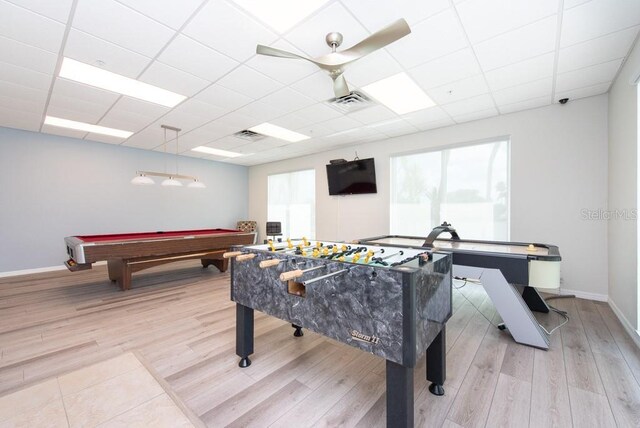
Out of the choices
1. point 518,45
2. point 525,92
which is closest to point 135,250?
point 518,45

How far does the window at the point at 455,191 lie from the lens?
13.7 feet

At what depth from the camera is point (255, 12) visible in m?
1.98

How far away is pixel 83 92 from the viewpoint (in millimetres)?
3270

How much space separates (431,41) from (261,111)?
2.40 m

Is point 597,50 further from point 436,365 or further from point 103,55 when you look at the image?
point 103,55

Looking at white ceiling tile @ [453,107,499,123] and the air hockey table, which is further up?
white ceiling tile @ [453,107,499,123]

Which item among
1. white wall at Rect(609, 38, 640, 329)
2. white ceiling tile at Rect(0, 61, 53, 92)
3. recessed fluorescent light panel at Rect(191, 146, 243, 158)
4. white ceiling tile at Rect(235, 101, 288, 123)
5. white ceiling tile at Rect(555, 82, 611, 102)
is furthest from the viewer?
recessed fluorescent light panel at Rect(191, 146, 243, 158)

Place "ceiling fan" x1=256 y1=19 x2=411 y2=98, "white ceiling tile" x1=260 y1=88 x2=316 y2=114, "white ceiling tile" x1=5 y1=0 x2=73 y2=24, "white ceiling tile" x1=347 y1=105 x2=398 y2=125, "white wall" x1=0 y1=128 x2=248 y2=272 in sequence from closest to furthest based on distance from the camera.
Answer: "ceiling fan" x1=256 y1=19 x2=411 y2=98 → "white ceiling tile" x1=5 y1=0 x2=73 y2=24 → "white ceiling tile" x1=260 y1=88 x2=316 y2=114 → "white ceiling tile" x1=347 y1=105 x2=398 y2=125 → "white wall" x1=0 y1=128 x2=248 y2=272

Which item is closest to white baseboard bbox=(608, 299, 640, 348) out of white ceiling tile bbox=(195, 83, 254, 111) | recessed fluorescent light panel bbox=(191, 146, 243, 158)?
white ceiling tile bbox=(195, 83, 254, 111)

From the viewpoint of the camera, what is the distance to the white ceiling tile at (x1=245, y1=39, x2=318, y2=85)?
251 cm

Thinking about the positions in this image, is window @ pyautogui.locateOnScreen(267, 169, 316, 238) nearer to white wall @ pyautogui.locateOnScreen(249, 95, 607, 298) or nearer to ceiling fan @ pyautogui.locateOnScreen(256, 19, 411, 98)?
white wall @ pyautogui.locateOnScreen(249, 95, 607, 298)

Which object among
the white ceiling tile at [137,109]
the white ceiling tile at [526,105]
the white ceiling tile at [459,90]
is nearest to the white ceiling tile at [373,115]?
the white ceiling tile at [459,90]

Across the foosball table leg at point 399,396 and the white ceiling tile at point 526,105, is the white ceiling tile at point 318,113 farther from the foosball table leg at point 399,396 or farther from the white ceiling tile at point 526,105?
the foosball table leg at point 399,396

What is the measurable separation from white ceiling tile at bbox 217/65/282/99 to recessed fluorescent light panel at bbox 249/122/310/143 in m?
1.18
